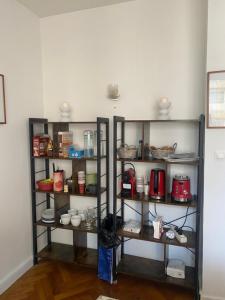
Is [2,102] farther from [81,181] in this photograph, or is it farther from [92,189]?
[92,189]

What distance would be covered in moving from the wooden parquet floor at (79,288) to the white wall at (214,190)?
343 millimetres

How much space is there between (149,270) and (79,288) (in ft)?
2.20

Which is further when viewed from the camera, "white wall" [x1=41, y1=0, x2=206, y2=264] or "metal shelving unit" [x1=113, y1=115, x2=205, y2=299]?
"white wall" [x1=41, y1=0, x2=206, y2=264]

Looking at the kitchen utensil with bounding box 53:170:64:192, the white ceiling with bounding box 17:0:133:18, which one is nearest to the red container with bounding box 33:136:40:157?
the kitchen utensil with bounding box 53:170:64:192

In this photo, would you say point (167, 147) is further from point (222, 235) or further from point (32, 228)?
point (32, 228)

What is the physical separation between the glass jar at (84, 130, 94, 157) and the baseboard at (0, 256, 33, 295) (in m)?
1.29

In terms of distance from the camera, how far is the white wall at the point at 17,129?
219 centimetres

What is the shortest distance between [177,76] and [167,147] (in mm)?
676

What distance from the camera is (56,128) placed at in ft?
8.47

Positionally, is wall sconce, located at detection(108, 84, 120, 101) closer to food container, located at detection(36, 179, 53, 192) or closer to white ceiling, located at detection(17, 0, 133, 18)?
white ceiling, located at detection(17, 0, 133, 18)

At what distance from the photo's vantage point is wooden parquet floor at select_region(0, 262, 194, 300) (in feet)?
6.90

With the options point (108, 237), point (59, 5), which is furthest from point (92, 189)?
point (59, 5)

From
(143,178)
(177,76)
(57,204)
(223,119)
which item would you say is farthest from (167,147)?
(57,204)

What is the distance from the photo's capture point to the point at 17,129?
236cm
